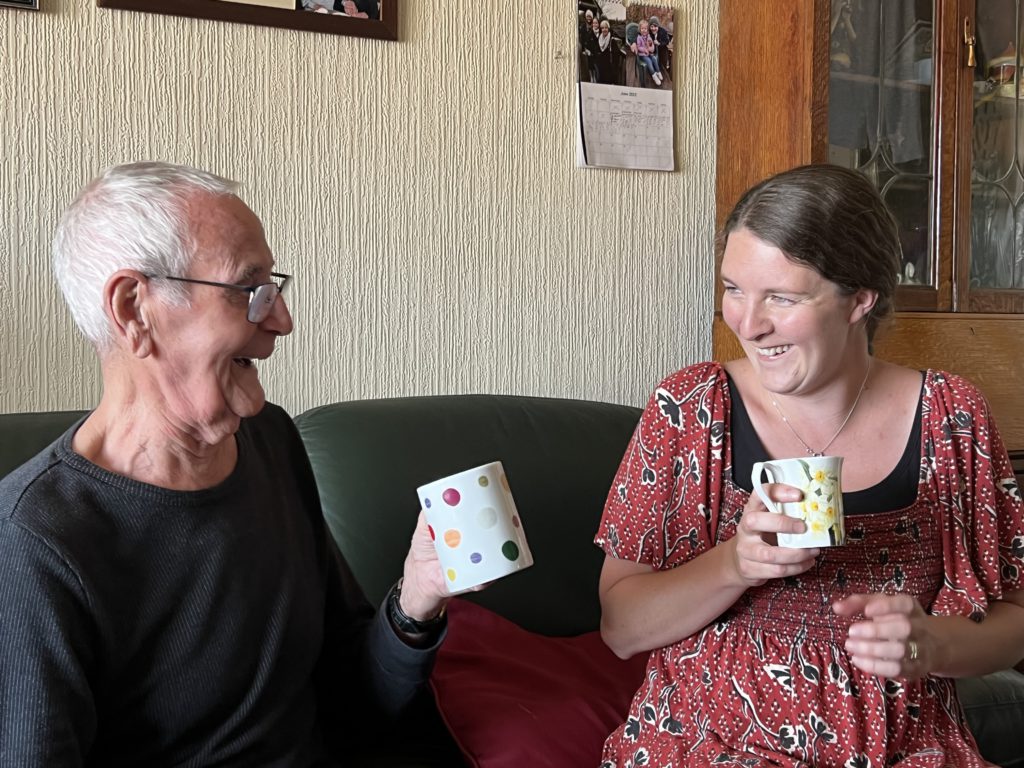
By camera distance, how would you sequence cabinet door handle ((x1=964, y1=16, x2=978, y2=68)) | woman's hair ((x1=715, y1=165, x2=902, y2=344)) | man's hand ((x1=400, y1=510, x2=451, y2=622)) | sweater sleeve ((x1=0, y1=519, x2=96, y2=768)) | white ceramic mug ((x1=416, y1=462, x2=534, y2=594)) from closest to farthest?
sweater sleeve ((x1=0, y1=519, x2=96, y2=768))
white ceramic mug ((x1=416, y1=462, x2=534, y2=594))
man's hand ((x1=400, y1=510, x2=451, y2=622))
woman's hair ((x1=715, y1=165, x2=902, y2=344))
cabinet door handle ((x1=964, y1=16, x2=978, y2=68))

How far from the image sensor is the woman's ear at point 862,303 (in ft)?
4.33

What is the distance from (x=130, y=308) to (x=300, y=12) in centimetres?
99

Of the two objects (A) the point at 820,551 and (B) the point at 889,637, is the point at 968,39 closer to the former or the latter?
(A) the point at 820,551

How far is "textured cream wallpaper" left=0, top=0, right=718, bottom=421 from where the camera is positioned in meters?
1.66

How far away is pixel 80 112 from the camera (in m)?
1.67

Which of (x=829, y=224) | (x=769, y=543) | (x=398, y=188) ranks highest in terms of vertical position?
(x=398, y=188)

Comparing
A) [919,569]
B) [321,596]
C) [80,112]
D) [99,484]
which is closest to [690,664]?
[919,569]

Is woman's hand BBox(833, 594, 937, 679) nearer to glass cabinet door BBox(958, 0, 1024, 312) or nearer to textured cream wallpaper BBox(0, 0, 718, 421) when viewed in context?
textured cream wallpaper BBox(0, 0, 718, 421)

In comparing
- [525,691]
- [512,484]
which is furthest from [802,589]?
[512,484]

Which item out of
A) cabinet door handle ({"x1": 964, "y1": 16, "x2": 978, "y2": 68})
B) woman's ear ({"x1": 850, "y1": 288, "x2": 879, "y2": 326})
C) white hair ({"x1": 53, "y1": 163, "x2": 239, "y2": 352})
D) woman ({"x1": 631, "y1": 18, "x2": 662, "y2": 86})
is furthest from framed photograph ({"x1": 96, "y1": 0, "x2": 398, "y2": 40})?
cabinet door handle ({"x1": 964, "y1": 16, "x2": 978, "y2": 68})

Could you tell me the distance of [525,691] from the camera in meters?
1.43

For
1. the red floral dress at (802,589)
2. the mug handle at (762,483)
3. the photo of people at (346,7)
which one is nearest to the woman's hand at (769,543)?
the mug handle at (762,483)

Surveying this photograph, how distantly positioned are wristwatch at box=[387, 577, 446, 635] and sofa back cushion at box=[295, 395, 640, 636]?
33 centimetres

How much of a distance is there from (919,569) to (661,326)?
1.02 meters
